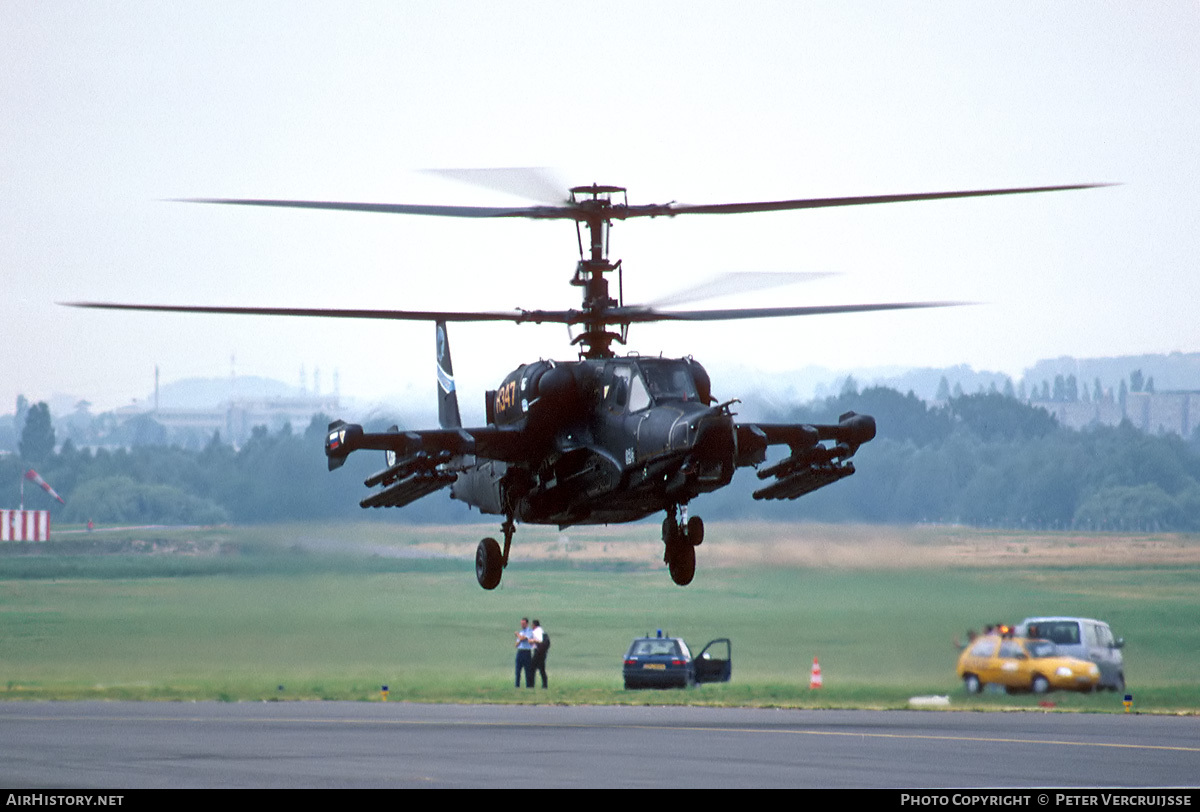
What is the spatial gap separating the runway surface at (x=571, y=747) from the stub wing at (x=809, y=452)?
12.7 meters

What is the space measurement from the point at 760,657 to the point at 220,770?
1681 inches

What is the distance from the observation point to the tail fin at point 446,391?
33375 millimetres

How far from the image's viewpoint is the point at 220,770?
44.1 meters

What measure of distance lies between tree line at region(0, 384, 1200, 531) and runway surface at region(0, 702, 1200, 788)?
6855 millimetres

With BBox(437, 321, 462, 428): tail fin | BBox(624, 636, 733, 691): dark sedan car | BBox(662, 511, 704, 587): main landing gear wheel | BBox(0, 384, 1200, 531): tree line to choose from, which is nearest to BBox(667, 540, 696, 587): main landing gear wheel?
BBox(662, 511, 704, 587): main landing gear wheel

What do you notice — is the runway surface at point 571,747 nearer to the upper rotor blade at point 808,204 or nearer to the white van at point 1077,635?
the white van at point 1077,635

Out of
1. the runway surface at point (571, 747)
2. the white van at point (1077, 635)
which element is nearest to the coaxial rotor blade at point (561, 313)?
the runway surface at point (571, 747)

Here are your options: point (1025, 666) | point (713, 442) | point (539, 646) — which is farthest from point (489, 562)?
point (539, 646)

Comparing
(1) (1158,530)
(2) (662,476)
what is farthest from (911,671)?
(1) (1158,530)

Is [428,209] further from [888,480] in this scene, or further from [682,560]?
[888,480]

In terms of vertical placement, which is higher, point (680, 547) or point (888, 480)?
point (888, 480)

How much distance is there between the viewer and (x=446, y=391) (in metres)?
34.1

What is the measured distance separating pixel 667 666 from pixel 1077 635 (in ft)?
47.7
